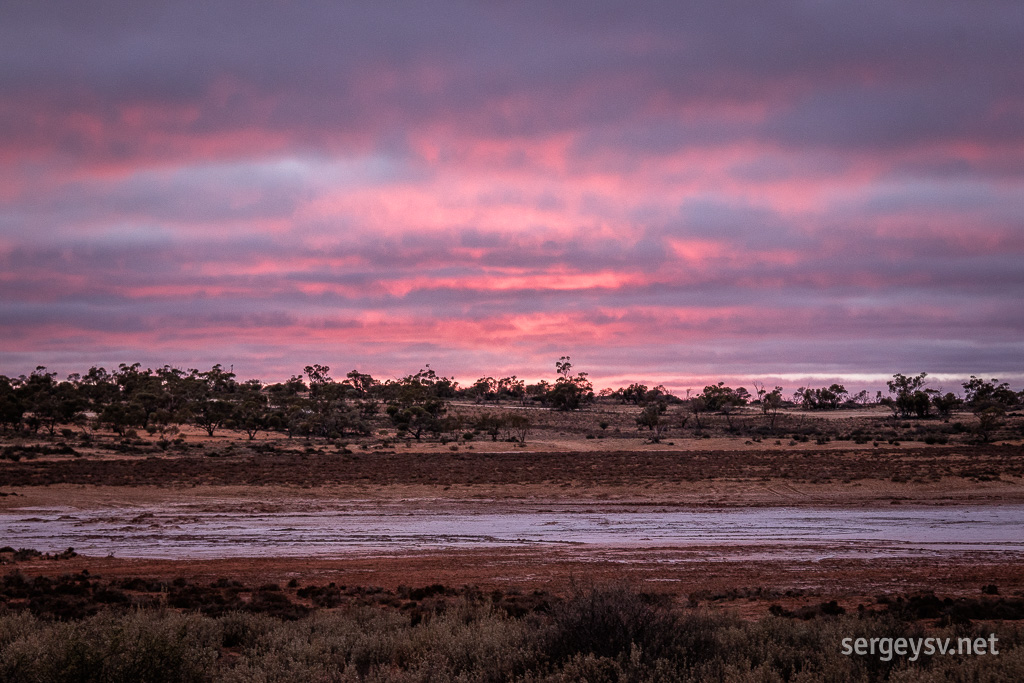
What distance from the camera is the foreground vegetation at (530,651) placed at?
8.51 metres

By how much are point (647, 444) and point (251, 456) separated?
4376 centimetres

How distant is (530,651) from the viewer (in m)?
9.17

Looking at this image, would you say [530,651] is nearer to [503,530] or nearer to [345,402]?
[503,530]

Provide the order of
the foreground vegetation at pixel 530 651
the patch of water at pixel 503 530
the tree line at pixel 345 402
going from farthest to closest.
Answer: the tree line at pixel 345 402 < the patch of water at pixel 503 530 < the foreground vegetation at pixel 530 651

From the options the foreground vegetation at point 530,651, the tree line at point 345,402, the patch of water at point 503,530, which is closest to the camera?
the foreground vegetation at point 530,651

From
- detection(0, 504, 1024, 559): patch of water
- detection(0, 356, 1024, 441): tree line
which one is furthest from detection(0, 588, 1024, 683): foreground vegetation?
detection(0, 356, 1024, 441): tree line

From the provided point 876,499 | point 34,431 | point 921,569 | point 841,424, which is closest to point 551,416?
point 841,424

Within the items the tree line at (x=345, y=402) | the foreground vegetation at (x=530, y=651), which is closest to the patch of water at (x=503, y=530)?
the foreground vegetation at (x=530, y=651)

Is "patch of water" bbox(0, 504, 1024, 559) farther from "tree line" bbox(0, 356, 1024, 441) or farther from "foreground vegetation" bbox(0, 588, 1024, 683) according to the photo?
"tree line" bbox(0, 356, 1024, 441)

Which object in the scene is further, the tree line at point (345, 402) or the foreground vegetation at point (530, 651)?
the tree line at point (345, 402)

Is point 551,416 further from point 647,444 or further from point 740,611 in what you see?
point 740,611

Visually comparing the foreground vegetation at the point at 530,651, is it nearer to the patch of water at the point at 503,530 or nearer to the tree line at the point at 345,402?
the patch of water at the point at 503,530

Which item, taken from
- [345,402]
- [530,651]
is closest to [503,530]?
[530,651]

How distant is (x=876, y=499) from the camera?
39875mm
